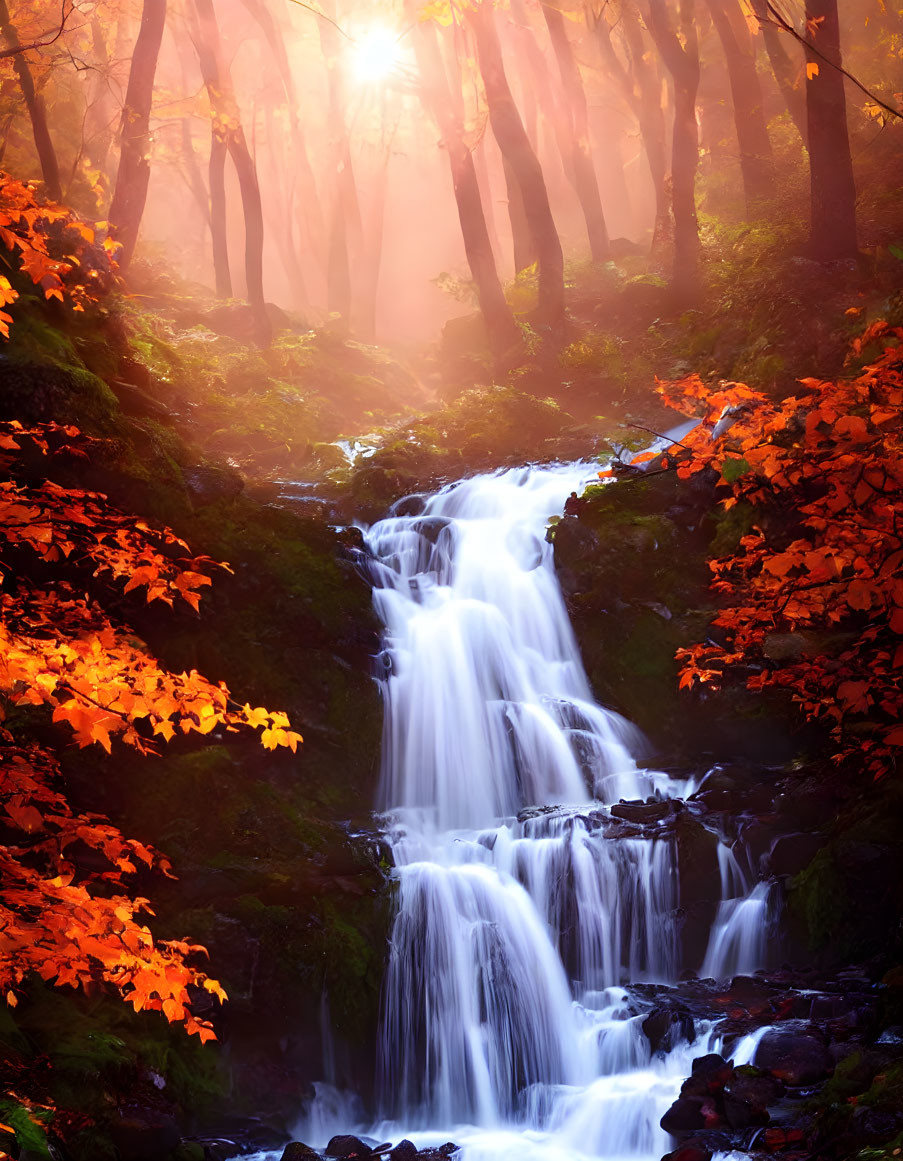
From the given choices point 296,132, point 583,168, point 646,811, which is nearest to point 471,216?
point 583,168

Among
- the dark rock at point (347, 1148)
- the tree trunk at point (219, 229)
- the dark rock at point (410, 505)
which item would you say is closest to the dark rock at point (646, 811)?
the dark rock at point (347, 1148)

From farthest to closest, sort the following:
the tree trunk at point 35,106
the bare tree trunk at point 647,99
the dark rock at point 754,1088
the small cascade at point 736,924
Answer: the bare tree trunk at point 647,99 < the tree trunk at point 35,106 < the small cascade at point 736,924 < the dark rock at point 754,1088

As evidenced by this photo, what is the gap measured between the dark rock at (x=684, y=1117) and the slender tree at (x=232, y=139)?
18.6 meters

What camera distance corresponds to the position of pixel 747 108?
64.5 ft

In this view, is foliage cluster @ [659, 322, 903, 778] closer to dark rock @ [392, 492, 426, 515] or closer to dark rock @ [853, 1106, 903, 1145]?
dark rock @ [853, 1106, 903, 1145]

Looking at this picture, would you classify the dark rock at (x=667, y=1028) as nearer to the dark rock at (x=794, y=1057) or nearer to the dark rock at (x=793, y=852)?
the dark rock at (x=794, y=1057)

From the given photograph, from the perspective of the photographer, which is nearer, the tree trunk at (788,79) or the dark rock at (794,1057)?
the dark rock at (794,1057)

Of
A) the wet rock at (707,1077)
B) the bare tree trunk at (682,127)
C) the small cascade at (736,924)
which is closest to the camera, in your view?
the wet rock at (707,1077)

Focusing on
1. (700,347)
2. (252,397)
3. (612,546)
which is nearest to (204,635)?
(612,546)

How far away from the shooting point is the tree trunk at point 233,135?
19438 millimetres

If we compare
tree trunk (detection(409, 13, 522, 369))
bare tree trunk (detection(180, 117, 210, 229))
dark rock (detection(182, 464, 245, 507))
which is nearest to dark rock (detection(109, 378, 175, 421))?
dark rock (detection(182, 464, 245, 507))

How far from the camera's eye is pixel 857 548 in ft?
14.0

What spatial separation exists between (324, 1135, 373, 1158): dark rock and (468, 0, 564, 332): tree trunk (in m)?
16.5

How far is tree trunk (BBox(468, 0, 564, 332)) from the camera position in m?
18.0
